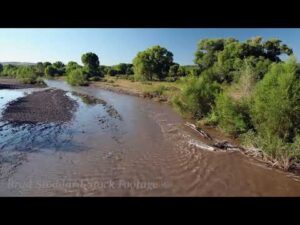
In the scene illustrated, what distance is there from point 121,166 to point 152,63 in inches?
1752

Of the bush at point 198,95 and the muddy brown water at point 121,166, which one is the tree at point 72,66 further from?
the muddy brown water at point 121,166

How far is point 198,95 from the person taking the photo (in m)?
18.3

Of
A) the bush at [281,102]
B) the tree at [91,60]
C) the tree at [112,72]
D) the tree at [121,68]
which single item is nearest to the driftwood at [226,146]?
the bush at [281,102]

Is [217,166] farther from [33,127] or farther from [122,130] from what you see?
[33,127]

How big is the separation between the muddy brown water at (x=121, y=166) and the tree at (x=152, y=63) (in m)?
37.4

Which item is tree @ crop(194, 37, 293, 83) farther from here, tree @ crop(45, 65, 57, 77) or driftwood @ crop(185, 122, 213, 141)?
tree @ crop(45, 65, 57, 77)

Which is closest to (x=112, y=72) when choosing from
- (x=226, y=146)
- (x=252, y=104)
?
(x=252, y=104)

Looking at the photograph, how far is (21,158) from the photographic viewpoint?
10.7m

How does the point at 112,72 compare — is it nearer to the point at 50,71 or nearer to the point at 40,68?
the point at 50,71

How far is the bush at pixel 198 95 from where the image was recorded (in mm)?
18094

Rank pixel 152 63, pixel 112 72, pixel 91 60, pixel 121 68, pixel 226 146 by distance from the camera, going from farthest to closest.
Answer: pixel 91 60 → pixel 121 68 → pixel 112 72 → pixel 152 63 → pixel 226 146
